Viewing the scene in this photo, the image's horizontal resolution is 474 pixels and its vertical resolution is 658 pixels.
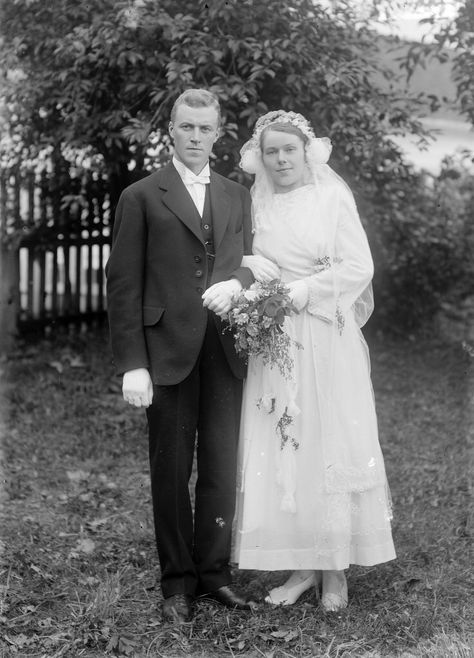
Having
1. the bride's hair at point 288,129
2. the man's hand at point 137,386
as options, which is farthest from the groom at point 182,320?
the bride's hair at point 288,129

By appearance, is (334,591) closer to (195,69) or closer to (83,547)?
(83,547)

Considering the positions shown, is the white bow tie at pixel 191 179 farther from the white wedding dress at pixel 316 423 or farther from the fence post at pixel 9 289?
the fence post at pixel 9 289

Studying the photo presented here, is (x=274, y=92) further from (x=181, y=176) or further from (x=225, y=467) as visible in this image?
(x=225, y=467)

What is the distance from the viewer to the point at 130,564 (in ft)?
14.2

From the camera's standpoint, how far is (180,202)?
3.59 m

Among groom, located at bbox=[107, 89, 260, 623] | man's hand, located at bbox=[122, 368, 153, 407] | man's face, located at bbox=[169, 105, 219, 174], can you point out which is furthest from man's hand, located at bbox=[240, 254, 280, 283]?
man's hand, located at bbox=[122, 368, 153, 407]

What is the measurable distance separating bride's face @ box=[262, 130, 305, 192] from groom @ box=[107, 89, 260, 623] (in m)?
0.20

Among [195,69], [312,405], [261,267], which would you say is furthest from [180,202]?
[195,69]

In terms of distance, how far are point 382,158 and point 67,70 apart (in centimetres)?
244

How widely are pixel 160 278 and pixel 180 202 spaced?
32 cm

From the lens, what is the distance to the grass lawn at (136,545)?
3596mm

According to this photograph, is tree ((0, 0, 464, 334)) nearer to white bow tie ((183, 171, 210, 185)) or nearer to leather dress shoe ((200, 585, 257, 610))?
white bow tie ((183, 171, 210, 185))

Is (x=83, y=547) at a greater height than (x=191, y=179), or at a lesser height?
lesser

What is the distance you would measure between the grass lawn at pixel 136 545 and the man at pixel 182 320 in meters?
0.31
